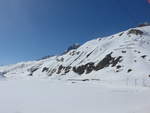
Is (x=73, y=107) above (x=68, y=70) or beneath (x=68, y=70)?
beneath

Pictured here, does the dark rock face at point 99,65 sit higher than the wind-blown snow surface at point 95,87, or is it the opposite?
the dark rock face at point 99,65

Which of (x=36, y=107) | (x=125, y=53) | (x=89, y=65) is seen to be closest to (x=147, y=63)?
(x=125, y=53)

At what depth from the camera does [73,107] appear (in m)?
12.1

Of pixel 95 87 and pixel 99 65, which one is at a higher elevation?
pixel 99 65

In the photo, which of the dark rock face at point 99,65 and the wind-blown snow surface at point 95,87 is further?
the dark rock face at point 99,65

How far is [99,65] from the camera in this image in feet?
212

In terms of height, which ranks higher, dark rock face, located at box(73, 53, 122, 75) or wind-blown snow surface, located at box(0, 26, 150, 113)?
dark rock face, located at box(73, 53, 122, 75)

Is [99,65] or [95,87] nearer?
[95,87]

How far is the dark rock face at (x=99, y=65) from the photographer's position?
6102 centimetres

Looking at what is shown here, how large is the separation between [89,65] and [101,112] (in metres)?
58.7

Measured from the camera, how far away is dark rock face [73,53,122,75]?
61022mm

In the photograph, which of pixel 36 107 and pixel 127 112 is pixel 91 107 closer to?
pixel 127 112

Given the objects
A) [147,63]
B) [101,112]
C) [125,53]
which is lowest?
[101,112]

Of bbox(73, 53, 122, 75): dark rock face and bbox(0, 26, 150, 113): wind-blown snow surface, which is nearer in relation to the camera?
bbox(0, 26, 150, 113): wind-blown snow surface
